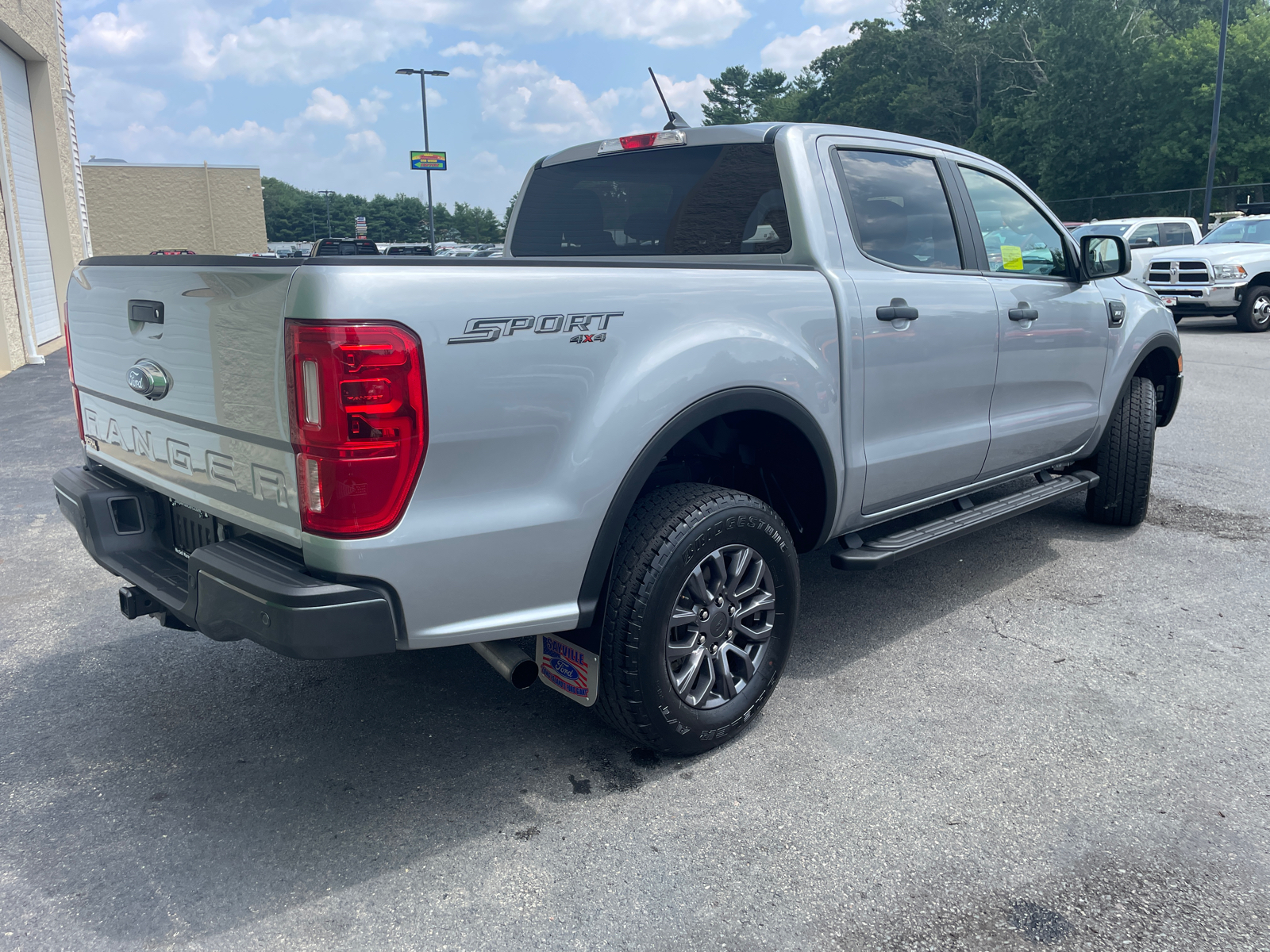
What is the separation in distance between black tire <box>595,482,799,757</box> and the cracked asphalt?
179 mm

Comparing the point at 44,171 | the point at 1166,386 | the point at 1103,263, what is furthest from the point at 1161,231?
the point at 44,171

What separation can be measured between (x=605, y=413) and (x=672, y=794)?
45.6 inches

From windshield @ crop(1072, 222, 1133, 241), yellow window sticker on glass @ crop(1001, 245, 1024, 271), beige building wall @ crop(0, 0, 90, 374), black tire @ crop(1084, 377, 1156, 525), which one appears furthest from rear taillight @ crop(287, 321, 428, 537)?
windshield @ crop(1072, 222, 1133, 241)

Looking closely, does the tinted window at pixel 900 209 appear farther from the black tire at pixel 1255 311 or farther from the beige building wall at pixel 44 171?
the black tire at pixel 1255 311

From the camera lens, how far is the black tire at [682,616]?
271 centimetres

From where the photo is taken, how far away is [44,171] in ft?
51.7

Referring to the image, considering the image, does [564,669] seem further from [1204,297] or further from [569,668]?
[1204,297]

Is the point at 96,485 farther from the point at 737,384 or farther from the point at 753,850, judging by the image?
the point at 753,850

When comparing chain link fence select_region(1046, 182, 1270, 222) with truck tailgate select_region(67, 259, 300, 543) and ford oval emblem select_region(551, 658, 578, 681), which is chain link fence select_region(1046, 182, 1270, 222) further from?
truck tailgate select_region(67, 259, 300, 543)

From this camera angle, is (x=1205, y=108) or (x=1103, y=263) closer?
(x=1103, y=263)

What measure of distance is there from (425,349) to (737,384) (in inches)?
41.7

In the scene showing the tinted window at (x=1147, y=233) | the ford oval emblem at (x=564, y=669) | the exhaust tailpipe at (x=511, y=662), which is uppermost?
the tinted window at (x=1147, y=233)

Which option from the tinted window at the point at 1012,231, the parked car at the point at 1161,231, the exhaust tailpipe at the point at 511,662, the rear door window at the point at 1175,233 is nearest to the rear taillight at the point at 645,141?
the tinted window at the point at 1012,231

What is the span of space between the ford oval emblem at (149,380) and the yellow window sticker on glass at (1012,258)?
11.0 ft
